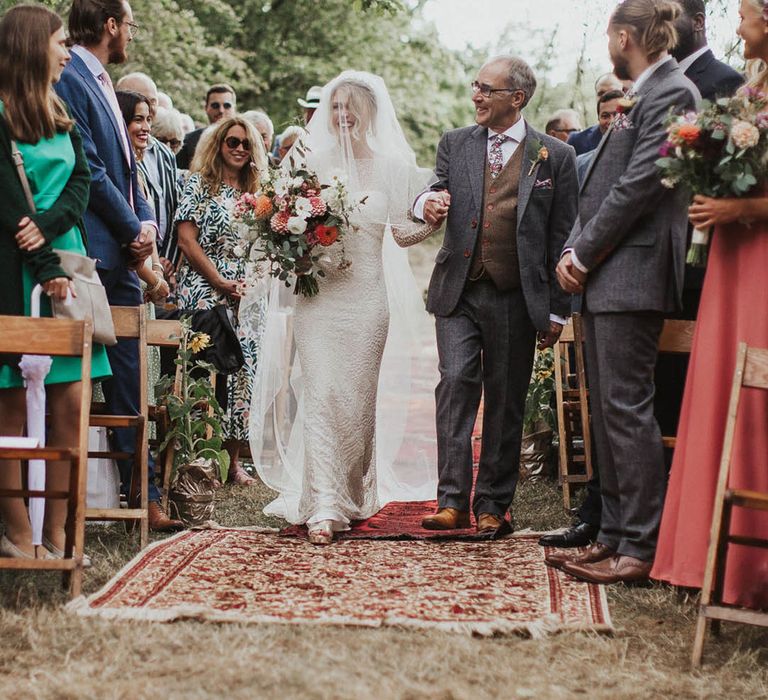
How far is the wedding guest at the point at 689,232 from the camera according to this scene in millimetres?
6348

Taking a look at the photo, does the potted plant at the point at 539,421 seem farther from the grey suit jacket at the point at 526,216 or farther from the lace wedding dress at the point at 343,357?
the lace wedding dress at the point at 343,357

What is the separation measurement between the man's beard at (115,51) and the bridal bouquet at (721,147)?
10.7ft

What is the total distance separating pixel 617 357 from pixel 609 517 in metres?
0.85

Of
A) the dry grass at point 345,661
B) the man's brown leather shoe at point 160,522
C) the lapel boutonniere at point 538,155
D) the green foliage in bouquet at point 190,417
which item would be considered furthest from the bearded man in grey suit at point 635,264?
the green foliage in bouquet at point 190,417

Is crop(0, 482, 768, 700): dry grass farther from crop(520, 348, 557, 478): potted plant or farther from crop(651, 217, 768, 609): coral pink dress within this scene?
crop(520, 348, 557, 478): potted plant

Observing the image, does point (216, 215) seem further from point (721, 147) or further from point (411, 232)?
point (721, 147)

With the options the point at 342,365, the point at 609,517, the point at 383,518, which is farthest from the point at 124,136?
the point at 609,517

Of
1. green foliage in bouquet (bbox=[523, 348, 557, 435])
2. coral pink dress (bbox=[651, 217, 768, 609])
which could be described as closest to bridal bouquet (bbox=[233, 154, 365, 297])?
coral pink dress (bbox=[651, 217, 768, 609])

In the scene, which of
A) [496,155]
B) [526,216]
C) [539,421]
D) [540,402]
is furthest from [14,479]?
[539,421]

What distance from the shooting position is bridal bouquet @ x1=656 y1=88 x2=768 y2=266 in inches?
193

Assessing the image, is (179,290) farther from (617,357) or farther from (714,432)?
(714,432)

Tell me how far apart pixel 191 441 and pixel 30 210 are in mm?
2205

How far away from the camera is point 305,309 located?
707 cm

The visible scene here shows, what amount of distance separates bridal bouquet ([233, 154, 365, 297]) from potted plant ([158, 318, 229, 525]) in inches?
30.0
